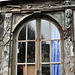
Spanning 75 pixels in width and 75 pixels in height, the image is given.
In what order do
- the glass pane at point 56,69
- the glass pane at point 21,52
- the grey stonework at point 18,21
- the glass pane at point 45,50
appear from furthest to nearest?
the glass pane at point 21,52, the glass pane at point 45,50, the glass pane at point 56,69, the grey stonework at point 18,21

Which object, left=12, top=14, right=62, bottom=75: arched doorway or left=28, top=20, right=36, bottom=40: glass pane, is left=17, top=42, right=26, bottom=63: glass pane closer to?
left=12, top=14, right=62, bottom=75: arched doorway

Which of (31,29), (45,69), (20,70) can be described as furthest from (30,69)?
(31,29)

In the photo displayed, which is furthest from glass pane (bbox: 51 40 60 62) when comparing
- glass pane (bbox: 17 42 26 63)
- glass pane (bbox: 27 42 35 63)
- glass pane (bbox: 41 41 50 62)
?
glass pane (bbox: 17 42 26 63)

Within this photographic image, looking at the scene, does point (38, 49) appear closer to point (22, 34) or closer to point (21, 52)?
point (21, 52)

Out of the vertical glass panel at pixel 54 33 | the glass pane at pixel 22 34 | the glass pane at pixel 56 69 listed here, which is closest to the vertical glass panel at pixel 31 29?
the glass pane at pixel 22 34

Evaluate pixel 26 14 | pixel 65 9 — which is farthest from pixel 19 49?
pixel 65 9

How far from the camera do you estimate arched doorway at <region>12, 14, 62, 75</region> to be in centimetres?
561

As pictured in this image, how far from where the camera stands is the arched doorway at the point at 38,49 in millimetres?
5605

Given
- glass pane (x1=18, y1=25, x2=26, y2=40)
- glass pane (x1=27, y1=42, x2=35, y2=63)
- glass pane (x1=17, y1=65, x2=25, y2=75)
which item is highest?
glass pane (x1=18, y1=25, x2=26, y2=40)

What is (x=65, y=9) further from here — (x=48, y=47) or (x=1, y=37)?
(x=1, y=37)

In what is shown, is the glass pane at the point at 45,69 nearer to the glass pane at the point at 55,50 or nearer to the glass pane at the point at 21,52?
the glass pane at the point at 55,50

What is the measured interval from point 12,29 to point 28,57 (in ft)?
3.54

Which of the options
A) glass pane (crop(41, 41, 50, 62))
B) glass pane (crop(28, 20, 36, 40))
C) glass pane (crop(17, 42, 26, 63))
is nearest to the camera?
glass pane (crop(41, 41, 50, 62))

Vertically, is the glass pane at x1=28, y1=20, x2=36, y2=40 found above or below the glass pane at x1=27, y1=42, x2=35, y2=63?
above
